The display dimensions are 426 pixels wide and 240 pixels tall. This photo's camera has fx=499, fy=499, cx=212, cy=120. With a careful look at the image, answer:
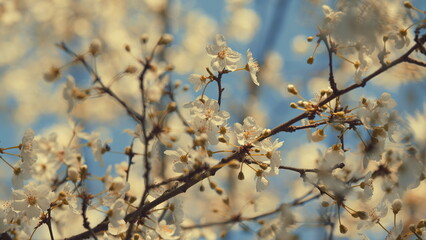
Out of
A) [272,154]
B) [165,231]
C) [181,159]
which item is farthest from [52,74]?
[272,154]

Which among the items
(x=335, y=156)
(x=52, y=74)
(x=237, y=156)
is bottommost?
(x=335, y=156)

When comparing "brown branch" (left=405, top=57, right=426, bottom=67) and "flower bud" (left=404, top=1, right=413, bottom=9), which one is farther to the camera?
"brown branch" (left=405, top=57, right=426, bottom=67)

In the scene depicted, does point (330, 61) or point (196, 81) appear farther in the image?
point (196, 81)

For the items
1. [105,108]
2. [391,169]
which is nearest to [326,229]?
[391,169]

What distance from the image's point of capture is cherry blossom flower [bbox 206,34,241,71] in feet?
7.86

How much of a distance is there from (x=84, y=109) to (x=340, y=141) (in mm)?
8153

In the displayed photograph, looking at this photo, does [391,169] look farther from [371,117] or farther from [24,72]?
[24,72]

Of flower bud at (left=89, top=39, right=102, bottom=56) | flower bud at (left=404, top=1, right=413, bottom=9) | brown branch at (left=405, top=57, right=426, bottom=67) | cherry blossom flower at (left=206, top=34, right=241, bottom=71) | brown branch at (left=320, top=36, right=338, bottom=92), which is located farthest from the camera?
cherry blossom flower at (left=206, top=34, right=241, bottom=71)

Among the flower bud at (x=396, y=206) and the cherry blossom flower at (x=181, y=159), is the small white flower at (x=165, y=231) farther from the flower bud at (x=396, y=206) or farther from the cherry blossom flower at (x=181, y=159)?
the flower bud at (x=396, y=206)

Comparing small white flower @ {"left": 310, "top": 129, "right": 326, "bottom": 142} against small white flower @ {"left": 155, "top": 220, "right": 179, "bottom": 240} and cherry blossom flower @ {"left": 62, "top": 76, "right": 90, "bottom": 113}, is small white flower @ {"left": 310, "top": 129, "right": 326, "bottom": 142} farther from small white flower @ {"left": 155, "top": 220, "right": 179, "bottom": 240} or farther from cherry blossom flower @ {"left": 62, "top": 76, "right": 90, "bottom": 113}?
cherry blossom flower @ {"left": 62, "top": 76, "right": 90, "bottom": 113}

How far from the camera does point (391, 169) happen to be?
8.09 feet

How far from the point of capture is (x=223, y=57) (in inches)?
95.0

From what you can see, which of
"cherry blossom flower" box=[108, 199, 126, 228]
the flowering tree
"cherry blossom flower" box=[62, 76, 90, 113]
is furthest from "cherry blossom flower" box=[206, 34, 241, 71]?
"cherry blossom flower" box=[108, 199, 126, 228]

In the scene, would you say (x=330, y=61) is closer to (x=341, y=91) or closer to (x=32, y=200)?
(x=341, y=91)
